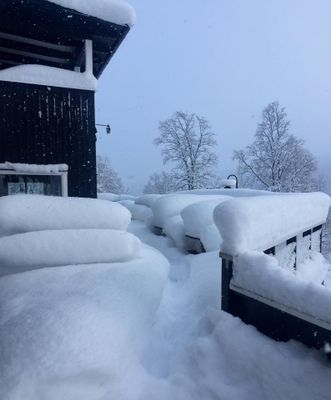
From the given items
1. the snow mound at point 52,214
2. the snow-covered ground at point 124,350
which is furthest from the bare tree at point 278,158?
the snow-covered ground at point 124,350

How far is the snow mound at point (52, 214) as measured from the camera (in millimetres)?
3551

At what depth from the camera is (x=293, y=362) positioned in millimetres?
2146

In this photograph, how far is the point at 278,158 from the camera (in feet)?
61.2

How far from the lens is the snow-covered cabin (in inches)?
218

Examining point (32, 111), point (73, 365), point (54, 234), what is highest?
point (32, 111)

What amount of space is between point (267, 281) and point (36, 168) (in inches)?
200

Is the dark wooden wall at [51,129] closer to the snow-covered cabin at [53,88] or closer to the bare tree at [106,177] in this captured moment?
the snow-covered cabin at [53,88]

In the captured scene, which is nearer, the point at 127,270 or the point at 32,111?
the point at 127,270

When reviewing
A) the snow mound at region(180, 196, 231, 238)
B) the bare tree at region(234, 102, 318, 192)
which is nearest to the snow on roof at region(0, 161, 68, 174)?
the snow mound at region(180, 196, 231, 238)

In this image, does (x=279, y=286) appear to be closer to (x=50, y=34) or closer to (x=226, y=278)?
(x=226, y=278)

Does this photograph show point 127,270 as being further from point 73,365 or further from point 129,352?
point 73,365

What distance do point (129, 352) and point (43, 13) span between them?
6085 millimetres

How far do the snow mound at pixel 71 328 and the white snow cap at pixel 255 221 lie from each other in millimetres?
1155

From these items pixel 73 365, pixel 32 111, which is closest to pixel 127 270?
pixel 73 365
